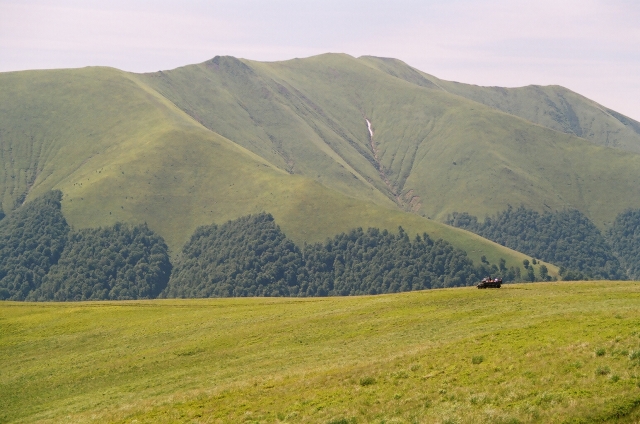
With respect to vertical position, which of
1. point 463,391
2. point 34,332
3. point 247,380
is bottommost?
point 34,332

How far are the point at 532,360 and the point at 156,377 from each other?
34.7 meters

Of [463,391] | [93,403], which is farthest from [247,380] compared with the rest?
[463,391]

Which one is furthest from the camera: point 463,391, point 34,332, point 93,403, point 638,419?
point 34,332

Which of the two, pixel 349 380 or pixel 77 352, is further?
pixel 77 352

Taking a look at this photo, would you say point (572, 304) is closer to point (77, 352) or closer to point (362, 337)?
point (362, 337)

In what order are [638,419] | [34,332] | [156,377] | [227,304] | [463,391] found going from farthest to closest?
[227,304] → [34,332] → [156,377] → [463,391] → [638,419]

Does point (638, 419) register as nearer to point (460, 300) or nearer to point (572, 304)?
point (572, 304)

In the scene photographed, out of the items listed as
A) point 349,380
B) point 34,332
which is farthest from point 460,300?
point 34,332

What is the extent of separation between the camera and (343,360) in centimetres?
5291

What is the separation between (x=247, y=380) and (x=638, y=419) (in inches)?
1111

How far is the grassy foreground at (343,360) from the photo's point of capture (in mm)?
35938

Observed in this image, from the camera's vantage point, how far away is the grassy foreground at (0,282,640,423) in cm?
3594

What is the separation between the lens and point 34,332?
88.2 m

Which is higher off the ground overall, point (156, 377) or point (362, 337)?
point (362, 337)
